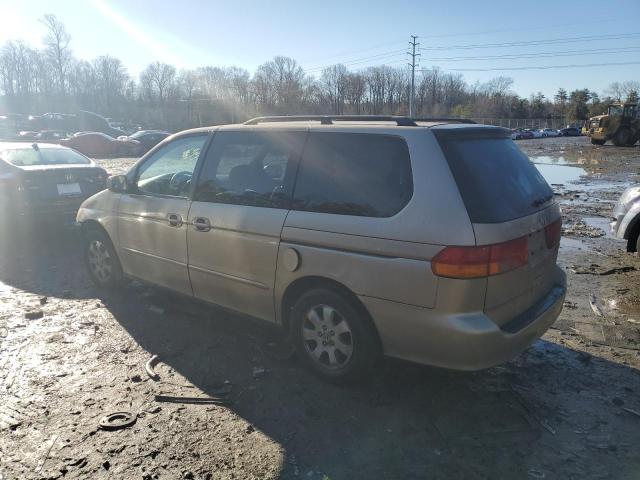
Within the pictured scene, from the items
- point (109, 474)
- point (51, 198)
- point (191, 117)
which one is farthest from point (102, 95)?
point (109, 474)

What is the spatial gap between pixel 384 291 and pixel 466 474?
1.12 metres

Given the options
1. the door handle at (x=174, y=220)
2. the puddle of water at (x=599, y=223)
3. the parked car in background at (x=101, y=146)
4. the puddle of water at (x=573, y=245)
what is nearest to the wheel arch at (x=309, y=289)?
the door handle at (x=174, y=220)

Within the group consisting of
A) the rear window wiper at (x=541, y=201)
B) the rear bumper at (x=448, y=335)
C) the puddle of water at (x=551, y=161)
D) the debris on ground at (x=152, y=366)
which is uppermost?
the rear window wiper at (x=541, y=201)

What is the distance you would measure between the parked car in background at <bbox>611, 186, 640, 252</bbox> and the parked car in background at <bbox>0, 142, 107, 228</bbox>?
27.1 feet

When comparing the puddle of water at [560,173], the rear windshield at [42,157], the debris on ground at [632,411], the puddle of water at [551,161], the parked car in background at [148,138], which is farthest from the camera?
the parked car in background at [148,138]

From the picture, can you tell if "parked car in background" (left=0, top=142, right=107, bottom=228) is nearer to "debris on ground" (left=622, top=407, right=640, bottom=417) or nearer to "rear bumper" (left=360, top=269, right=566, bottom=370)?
"rear bumper" (left=360, top=269, right=566, bottom=370)

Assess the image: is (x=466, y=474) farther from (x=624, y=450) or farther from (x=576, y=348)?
(x=576, y=348)

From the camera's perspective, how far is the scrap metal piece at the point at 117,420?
10.2 ft

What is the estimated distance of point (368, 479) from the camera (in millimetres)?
2619

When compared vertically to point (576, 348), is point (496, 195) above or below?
above

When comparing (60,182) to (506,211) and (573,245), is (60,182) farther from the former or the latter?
(573,245)

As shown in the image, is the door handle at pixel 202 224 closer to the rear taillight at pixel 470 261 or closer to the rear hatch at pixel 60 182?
the rear taillight at pixel 470 261

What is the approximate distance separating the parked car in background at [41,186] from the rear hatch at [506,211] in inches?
275

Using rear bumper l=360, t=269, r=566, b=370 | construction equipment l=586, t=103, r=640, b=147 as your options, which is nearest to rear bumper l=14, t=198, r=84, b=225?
rear bumper l=360, t=269, r=566, b=370
